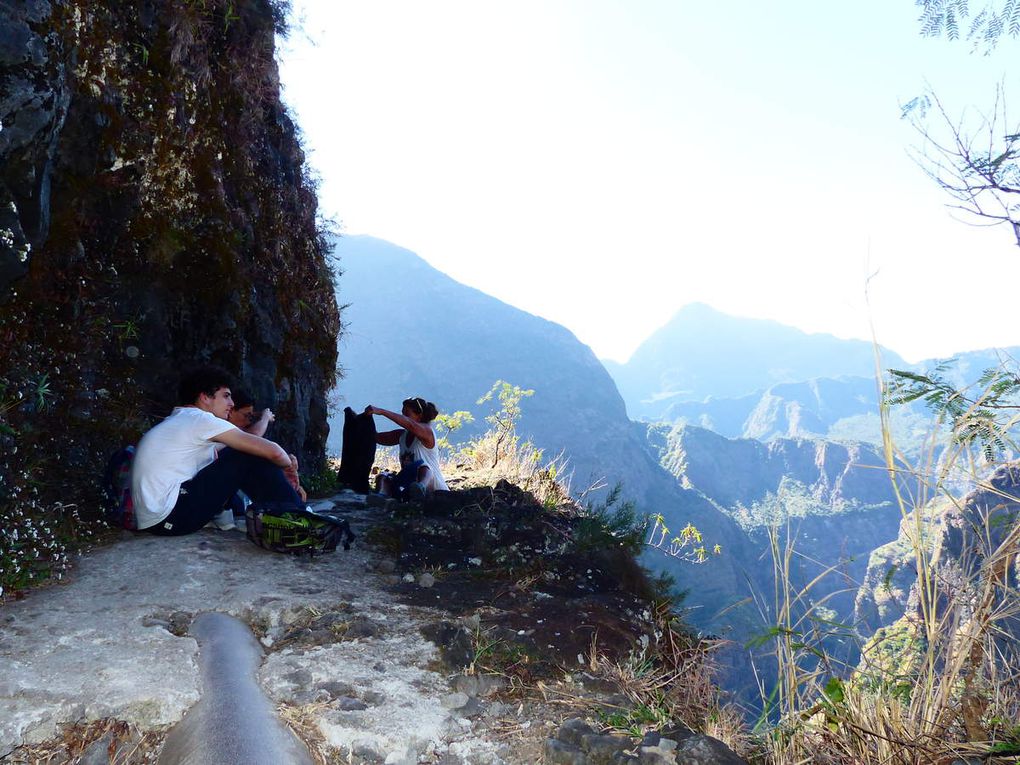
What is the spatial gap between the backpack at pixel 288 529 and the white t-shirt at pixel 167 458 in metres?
0.56

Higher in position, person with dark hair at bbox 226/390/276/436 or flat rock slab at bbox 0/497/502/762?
person with dark hair at bbox 226/390/276/436

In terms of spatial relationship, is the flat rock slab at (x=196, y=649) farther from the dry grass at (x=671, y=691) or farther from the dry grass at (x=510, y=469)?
the dry grass at (x=510, y=469)

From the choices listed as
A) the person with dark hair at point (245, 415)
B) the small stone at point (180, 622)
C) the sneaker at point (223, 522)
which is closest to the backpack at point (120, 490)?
the sneaker at point (223, 522)

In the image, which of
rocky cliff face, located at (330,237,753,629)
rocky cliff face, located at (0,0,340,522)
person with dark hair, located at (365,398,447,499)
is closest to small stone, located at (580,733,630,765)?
rocky cliff face, located at (0,0,340,522)

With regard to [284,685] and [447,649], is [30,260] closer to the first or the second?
[284,685]

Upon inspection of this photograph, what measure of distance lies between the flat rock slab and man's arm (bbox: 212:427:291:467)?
2.33 ft

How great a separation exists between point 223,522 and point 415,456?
2.35 m

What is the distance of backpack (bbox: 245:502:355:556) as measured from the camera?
4602 millimetres

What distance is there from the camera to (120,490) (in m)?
4.64

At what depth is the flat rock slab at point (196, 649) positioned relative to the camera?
8.14ft

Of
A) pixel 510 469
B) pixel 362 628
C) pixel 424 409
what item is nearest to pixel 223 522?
pixel 362 628

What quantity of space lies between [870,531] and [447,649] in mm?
148570

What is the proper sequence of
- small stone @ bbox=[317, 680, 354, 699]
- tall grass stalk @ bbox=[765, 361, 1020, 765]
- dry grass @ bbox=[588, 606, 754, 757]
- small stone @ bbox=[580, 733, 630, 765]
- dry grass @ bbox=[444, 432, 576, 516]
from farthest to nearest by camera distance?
dry grass @ bbox=[444, 432, 576, 516]
small stone @ bbox=[317, 680, 354, 699]
dry grass @ bbox=[588, 606, 754, 757]
small stone @ bbox=[580, 733, 630, 765]
tall grass stalk @ bbox=[765, 361, 1020, 765]

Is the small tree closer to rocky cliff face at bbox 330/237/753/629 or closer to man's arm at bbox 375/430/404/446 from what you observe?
man's arm at bbox 375/430/404/446
